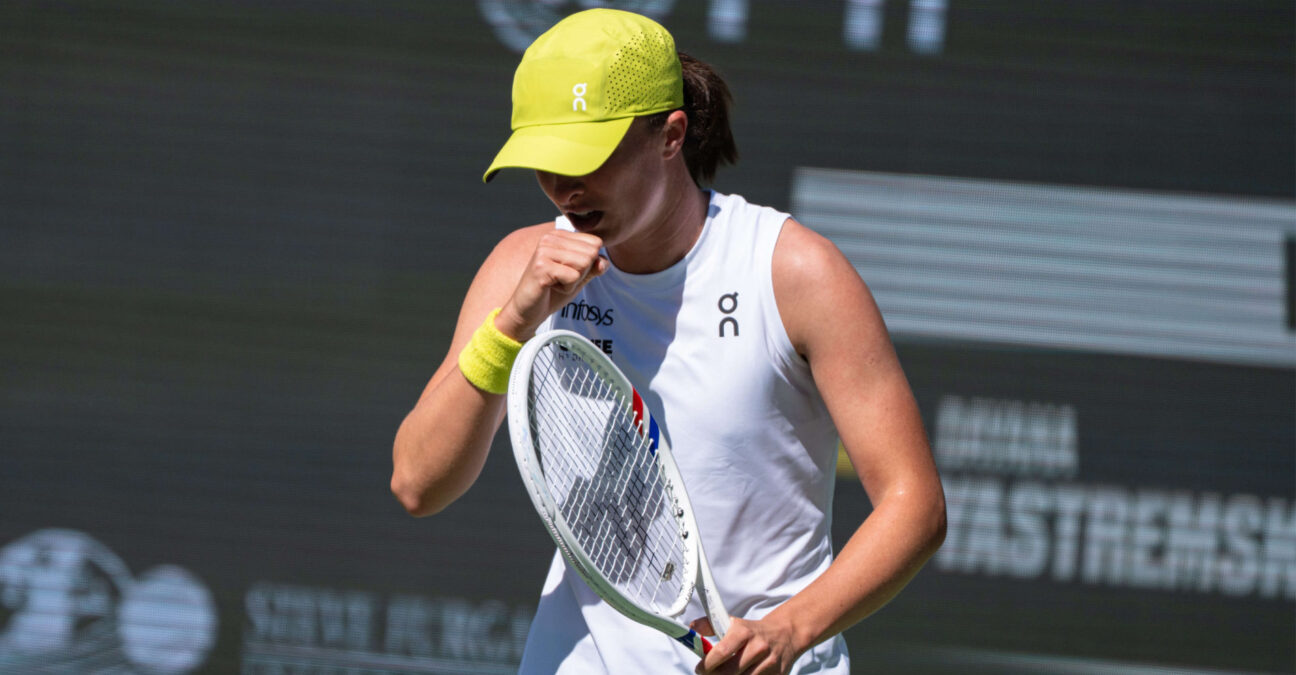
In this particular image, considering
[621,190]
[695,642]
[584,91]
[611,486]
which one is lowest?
[695,642]

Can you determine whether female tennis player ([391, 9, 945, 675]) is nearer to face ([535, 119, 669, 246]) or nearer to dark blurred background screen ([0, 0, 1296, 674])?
face ([535, 119, 669, 246])

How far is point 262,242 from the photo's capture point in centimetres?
326

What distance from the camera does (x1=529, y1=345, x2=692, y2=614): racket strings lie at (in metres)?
1.43

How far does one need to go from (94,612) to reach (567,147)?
2.57m

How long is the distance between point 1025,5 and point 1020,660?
1699 mm

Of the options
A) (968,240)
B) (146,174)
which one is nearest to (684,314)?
(968,240)

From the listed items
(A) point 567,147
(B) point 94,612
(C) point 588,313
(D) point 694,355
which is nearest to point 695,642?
(D) point 694,355

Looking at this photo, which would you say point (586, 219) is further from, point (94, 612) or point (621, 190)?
point (94, 612)

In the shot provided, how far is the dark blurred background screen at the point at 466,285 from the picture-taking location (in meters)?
3.08

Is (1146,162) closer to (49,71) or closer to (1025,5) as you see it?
(1025,5)

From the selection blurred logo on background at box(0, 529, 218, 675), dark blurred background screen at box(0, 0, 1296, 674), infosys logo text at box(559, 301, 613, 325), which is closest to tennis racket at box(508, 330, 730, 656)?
infosys logo text at box(559, 301, 613, 325)

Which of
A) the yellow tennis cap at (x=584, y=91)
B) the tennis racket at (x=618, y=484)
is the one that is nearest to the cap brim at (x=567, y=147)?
the yellow tennis cap at (x=584, y=91)

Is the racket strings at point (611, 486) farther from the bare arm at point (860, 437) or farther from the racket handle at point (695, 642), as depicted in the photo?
the bare arm at point (860, 437)

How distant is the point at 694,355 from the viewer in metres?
1.52
